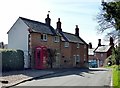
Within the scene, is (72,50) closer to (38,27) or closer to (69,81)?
(38,27)

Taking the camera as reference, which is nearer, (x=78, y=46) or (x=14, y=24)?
(x=14, y=24)

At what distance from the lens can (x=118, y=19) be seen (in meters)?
28.8

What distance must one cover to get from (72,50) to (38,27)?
14532 millimetres

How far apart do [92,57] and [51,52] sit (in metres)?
60.1

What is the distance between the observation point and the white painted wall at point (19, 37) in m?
45.0

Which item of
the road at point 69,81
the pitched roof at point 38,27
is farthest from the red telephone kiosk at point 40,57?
the road at point 69,81

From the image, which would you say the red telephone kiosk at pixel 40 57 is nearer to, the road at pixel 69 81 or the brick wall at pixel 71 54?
the brick wall at pixel 71 54

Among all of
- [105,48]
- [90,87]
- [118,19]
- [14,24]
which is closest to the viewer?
[90,87]

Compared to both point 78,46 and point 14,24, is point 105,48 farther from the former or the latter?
point 14,24

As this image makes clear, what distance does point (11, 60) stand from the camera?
35625 mm

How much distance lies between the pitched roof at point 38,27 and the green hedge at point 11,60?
755 cm

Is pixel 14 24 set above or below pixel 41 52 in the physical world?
above

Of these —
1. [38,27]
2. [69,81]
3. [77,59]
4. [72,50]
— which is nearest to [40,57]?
[38,27]

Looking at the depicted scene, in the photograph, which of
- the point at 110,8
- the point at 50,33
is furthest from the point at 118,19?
the point at 50,33
